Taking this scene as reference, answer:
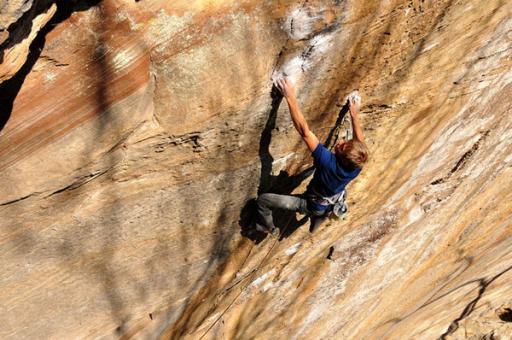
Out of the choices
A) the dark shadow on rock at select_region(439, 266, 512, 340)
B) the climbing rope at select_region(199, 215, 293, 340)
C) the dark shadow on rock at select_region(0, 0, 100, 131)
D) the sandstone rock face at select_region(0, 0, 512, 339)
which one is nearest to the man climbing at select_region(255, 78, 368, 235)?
the sandstone rock face at select_region(0, 0, 512, 339)

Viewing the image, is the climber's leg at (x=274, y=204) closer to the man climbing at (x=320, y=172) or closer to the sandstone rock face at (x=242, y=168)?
the man climbing at (x=320, y=172)

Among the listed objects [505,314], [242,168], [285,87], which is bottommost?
[505,314]

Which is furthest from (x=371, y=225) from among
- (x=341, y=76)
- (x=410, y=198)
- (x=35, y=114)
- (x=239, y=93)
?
(x=35, y=114)

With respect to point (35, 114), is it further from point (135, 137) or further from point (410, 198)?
point (410, 198)

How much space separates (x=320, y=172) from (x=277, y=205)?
65 cm

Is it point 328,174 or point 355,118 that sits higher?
point 355,118

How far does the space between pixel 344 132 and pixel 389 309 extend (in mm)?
3116

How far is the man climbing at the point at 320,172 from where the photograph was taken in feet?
13.5

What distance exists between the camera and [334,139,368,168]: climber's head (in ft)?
13.2

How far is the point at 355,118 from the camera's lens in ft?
14.1

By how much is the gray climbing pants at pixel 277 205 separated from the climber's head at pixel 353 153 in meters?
0.85

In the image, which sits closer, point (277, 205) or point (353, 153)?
point (353, 153)

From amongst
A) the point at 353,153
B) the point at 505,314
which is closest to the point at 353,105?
the point at 353,153

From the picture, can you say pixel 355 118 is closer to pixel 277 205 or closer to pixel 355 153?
pixel 355 153
